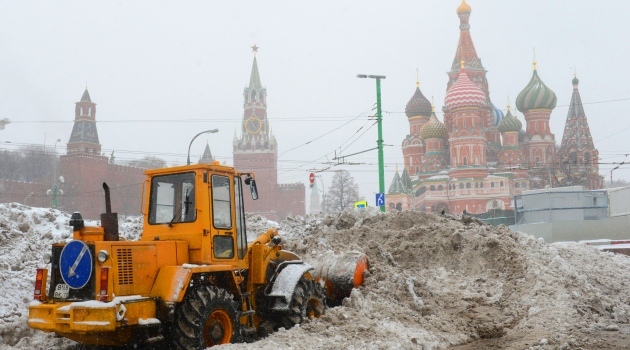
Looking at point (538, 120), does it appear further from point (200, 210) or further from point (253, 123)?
point (200, 210)

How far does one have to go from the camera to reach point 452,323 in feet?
30.7

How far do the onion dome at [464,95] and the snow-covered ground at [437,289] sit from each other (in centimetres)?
5537

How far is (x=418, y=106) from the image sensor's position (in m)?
78.6

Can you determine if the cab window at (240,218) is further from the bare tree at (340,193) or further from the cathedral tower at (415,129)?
the cathedral tower at (415,129)

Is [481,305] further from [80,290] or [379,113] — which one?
[379,113]

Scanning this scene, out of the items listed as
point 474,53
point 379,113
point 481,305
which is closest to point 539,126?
point 474,53

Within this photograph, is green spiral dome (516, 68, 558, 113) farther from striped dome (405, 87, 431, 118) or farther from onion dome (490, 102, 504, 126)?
striped dome (405, 87, 431, 118)

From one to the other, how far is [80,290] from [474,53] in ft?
253

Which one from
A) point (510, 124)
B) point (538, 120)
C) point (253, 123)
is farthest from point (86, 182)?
point (538, 120)

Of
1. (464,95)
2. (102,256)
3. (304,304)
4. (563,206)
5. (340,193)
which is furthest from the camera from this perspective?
(340,193)

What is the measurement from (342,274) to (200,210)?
3288 mm

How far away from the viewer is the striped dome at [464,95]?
228 feet

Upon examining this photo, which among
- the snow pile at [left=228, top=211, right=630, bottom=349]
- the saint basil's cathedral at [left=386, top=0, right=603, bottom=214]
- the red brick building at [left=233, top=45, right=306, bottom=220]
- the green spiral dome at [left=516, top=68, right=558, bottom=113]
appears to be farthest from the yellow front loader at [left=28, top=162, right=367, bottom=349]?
the red brick building at [left=233, top=45, right=306, bottom=220]

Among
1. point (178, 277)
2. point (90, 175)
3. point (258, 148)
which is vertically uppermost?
point (258, 148)
